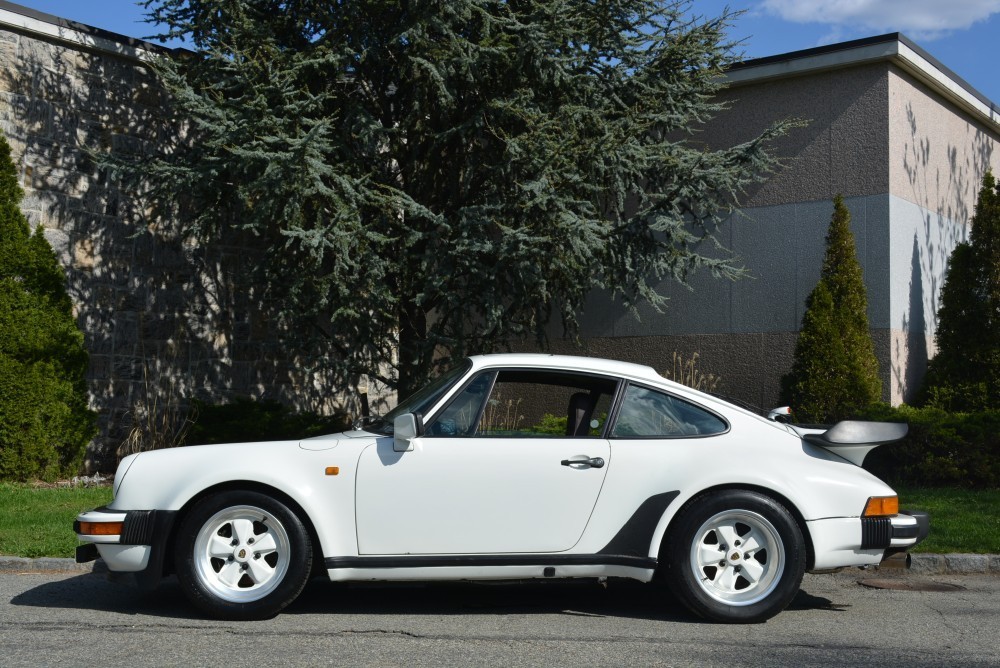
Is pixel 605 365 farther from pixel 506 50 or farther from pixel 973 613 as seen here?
pixel 506 50

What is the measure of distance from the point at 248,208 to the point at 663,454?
6.94 meters

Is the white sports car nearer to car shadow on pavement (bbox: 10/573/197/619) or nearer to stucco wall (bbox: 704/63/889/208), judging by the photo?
car shadow on pavement (bbox: 10/573/197/619)

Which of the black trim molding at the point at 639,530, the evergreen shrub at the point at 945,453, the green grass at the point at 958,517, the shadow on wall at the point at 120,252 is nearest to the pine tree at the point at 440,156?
the shadow on wall at the point at 120,252

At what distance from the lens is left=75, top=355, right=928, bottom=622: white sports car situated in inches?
229

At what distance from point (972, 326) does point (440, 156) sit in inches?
277

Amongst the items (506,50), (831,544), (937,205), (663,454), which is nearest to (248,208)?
(506,50)

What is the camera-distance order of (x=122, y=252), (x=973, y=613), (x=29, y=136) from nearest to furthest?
(x=973, y=613) → (x=29, y=136) → (x=122, y=252)

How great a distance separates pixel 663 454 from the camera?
6035mm

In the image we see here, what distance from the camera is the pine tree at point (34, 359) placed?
460 inches

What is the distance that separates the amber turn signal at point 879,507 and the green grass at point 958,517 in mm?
2267

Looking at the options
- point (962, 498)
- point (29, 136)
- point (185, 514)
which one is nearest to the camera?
point (185, 514)

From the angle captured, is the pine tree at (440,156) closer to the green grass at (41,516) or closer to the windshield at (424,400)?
the green grass at (41,516)

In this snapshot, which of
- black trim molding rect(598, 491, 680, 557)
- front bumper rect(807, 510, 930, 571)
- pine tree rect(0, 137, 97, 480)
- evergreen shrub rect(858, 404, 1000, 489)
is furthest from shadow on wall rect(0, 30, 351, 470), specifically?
front bumper rect(807, 510, 930, 571)

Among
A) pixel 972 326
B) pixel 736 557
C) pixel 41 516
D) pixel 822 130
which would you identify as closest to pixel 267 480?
pixel 736 557
